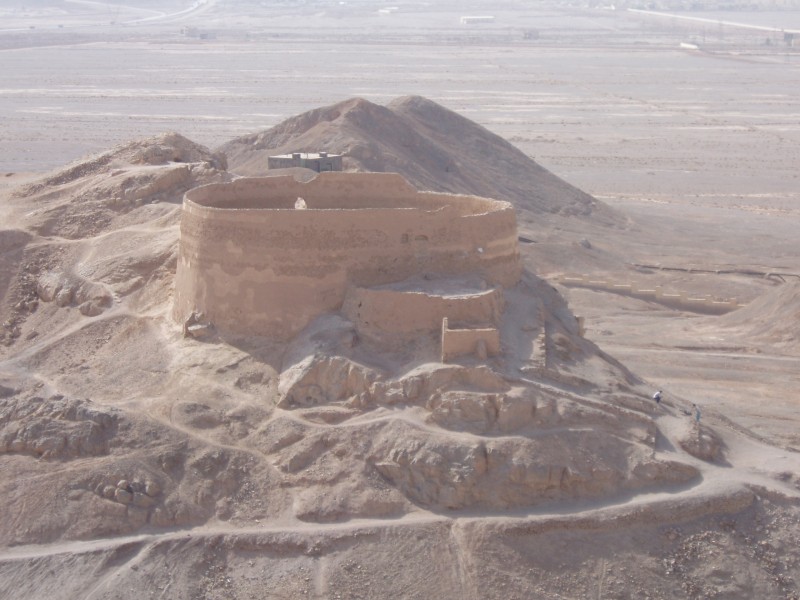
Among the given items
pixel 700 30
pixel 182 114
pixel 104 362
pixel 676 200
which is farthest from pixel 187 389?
pixel 700 30

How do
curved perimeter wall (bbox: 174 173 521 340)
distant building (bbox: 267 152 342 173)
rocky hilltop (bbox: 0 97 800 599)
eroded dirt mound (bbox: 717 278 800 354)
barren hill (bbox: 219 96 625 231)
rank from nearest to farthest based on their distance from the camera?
rocky hilltop (bbox: 0 97 800 599) → curved perimeter wall (bbox: 174 173 521 340) → eroded dirt mound (bbox: 717 278 800 354) → distant building (bbox: 267 152 342 173) → barren hill (bbox: 219 96 625 231)

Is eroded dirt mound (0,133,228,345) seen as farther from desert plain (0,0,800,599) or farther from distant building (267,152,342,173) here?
distant building (267,152,342,173)

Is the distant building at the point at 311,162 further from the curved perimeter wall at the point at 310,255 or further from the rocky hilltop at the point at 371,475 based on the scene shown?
the rocky hilltop at the point at 371,475

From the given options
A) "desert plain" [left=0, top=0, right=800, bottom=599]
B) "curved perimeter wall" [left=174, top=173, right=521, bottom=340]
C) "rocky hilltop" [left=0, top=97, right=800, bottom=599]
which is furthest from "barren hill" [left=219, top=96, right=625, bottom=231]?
"rocky hilltop" [left=0, top=97, right=800, bottom=599]

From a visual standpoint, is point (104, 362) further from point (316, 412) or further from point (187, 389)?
point (316, 412)

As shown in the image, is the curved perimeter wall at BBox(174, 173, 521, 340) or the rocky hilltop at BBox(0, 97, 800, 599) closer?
the rocky hilltop at BBox(0, 97, 800, 599)

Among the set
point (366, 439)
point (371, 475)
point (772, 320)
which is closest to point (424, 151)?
point (772, 320)
